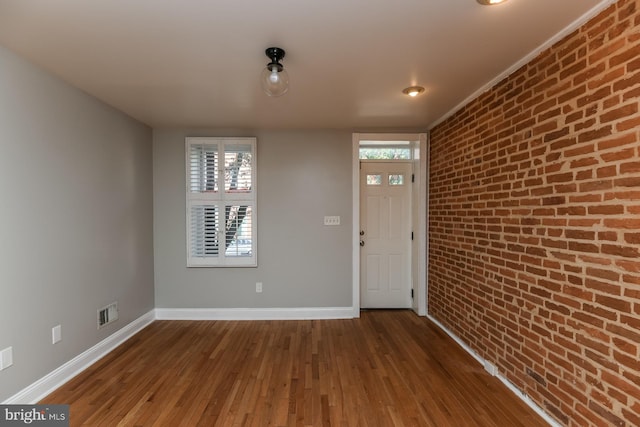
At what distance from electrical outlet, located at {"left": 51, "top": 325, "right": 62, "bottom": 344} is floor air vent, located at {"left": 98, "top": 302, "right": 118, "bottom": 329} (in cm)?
43

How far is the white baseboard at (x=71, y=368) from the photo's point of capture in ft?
6.39

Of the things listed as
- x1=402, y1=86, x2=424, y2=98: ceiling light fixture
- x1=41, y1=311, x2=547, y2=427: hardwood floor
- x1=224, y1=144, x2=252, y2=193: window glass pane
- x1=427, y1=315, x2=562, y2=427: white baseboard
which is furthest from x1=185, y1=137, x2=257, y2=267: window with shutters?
x1=427, y1=315, x2=562, y2=427: white baseboard

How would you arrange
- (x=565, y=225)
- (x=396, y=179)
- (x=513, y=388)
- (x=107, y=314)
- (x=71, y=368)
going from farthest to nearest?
(x=396, y=179)
(x=107, y=314)
(x=71, y=368)
(x=513, y=388)
(x=565, y=225)

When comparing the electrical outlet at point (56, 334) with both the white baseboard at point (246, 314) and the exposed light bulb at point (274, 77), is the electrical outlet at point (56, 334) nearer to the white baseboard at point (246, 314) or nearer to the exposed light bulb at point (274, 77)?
the white baseboard at point (246, 314)

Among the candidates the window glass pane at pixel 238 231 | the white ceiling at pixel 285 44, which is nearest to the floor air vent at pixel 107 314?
the window glass pane at pixel 238 231

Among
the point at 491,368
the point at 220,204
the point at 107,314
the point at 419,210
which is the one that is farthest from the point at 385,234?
the point at 107,314

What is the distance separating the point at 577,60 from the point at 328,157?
8.02ft

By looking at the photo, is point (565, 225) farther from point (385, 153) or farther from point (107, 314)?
point (107, 314)

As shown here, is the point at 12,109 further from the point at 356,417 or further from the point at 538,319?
the point at 538,319

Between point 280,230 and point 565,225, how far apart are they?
9.09ft

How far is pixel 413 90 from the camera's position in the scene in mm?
2484

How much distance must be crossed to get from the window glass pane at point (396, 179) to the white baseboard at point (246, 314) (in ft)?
5.92

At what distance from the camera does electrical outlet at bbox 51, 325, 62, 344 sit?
85.2 inches

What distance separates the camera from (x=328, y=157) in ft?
12.0
